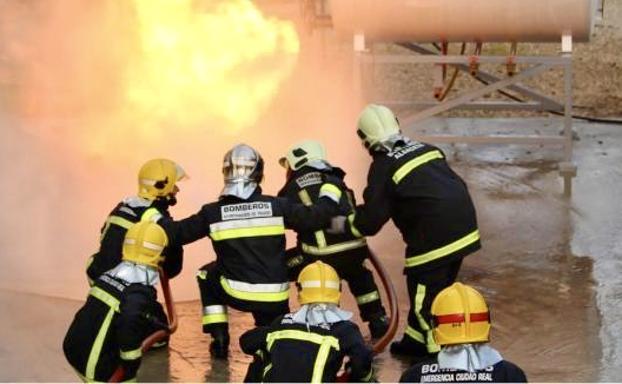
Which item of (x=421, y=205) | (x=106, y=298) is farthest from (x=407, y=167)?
(x=106, y=298)

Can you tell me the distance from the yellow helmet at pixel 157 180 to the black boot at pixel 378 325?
1.39 meters

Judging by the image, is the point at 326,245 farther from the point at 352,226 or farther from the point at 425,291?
the point at 425,291

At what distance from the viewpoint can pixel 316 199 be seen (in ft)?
21.1

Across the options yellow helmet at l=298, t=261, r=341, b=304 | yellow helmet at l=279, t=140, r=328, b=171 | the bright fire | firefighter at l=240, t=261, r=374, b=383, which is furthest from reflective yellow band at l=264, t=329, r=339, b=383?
the bright fire

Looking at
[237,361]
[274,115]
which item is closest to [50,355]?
[237,361]

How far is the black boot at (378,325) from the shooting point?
261 inches

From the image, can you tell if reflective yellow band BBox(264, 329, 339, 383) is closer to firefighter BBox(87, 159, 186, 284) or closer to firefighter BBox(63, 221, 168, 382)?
firefighter BBox(63, 221, 168, 382)

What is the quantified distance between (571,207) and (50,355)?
495cm

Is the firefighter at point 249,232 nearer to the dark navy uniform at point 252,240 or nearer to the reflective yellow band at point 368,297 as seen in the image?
the dark navy uniform at point 252,240

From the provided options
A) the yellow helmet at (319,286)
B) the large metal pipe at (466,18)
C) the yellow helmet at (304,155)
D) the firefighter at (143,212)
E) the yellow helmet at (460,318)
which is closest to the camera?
the yellow helmet at (460,318)

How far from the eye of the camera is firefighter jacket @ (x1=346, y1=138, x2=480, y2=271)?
617cm

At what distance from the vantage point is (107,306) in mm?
5391

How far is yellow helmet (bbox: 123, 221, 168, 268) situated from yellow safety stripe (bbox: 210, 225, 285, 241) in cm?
59

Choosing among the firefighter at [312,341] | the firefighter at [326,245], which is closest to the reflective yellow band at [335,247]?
the firefighter at [326,245]
